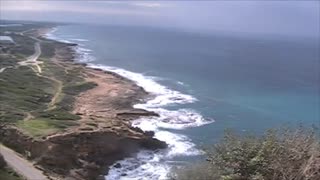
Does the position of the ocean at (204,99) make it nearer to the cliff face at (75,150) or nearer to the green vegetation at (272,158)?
the cliff face at (75,150)

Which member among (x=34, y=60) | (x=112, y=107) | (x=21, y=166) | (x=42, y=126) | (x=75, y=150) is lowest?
(x=112, y=107)

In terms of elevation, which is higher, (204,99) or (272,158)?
(272,158)

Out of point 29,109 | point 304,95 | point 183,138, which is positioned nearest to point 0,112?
point 29,109

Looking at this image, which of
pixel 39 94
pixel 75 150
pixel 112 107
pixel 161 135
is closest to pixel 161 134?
pixel 161 135

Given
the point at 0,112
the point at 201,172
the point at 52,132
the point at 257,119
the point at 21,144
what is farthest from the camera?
the point at 257,119

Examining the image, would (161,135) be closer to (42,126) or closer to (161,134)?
(161,134)

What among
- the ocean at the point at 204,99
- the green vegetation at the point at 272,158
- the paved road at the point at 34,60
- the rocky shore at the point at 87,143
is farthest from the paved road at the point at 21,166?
the paved road at the point at 34,60

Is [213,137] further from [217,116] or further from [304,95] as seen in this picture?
[304,95]

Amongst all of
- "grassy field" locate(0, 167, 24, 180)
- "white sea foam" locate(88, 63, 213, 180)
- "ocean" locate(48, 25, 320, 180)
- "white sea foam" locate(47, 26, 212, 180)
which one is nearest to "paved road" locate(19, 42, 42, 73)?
"ocean" locate(48, 25, 320, 180)
